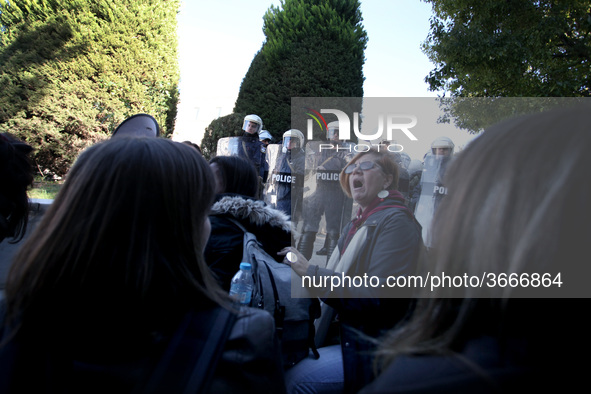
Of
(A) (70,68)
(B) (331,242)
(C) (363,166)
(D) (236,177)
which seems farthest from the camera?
(A) (70,68)

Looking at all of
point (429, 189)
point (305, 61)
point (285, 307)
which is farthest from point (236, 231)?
point (305, 61)

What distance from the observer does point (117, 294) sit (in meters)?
0.93

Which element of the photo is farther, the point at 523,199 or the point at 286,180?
the point at 286,180

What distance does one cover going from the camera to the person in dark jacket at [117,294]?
88 centimetres

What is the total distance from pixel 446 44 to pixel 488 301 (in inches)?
290

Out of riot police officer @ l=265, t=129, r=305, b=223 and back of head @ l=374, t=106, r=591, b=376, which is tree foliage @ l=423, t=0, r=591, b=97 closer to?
riot police officer @ l=265, t=129, r=305, b=223

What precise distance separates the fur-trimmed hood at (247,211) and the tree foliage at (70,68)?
27.3 feet

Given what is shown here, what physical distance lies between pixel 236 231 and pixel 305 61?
912cm

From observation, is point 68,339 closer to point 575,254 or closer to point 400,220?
point 575,254

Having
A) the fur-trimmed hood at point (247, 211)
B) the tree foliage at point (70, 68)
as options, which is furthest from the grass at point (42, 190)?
the fur-trimmed hood at point (247, 211)

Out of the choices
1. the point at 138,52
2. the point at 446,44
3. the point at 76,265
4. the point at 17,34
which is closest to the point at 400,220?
the point at 76,265

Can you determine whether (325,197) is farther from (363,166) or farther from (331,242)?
(363,166)

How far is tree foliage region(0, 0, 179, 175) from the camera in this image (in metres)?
9.02

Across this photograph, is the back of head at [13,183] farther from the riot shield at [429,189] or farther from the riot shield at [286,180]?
the riot shield at [286,180]
